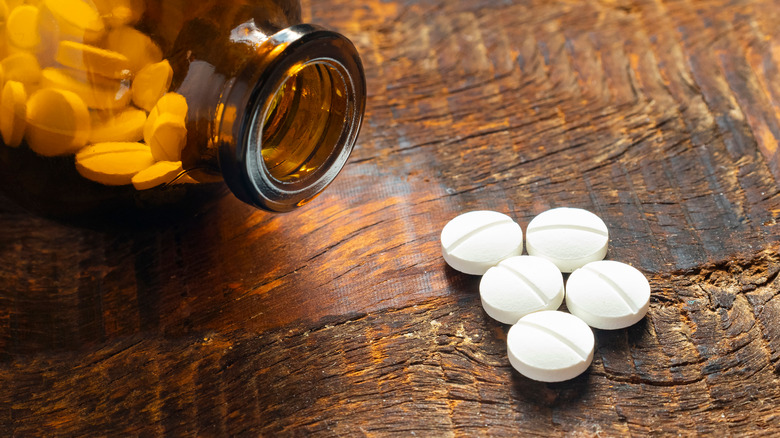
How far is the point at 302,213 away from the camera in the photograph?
96 cm

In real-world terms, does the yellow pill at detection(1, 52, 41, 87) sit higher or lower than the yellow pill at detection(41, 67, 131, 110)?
higher

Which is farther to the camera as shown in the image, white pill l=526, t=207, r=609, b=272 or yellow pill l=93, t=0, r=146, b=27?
white pill l=526, t=207, r=609, b=272

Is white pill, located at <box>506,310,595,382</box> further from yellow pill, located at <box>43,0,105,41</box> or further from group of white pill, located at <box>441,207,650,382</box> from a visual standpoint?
yellow pill, located at <box>43,0,105,41</box>

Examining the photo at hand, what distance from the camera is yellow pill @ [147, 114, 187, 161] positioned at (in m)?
0.74

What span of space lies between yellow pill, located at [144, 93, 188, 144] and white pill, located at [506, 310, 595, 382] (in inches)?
16.2

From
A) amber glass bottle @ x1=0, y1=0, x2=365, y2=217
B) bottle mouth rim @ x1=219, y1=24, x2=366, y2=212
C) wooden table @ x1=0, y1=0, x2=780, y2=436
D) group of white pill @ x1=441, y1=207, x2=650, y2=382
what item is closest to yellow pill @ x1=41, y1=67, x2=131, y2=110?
amber glass bottle @ x1=0, y1=0, x2=365, y2=217

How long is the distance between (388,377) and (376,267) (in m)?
0.15

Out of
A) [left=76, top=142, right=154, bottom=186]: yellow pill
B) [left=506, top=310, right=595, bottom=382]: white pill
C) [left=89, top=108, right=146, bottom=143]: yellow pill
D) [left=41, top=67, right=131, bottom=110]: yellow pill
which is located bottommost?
[left=506, top=310, right=595, bottom=382]: white pill

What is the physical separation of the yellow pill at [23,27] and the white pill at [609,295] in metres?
0.61

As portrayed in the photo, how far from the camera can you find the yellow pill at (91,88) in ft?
2.36

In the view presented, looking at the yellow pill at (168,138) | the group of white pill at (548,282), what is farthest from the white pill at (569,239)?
the yellow pill at (168,138)

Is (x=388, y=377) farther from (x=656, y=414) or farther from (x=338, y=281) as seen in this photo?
(x=656, y=414)

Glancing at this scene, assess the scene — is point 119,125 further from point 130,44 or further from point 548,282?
point 548,282

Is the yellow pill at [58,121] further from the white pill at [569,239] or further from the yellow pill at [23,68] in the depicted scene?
the white pill at [569,239]
